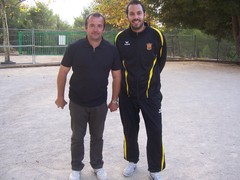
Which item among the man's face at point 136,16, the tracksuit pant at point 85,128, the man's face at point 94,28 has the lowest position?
the tracksuit pant at point 85,128

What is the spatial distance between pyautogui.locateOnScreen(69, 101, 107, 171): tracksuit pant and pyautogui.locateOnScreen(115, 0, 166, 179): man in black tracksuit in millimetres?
355

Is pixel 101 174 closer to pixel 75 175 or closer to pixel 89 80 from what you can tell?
pixel 75 175

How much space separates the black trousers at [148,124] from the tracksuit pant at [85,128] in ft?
0.95

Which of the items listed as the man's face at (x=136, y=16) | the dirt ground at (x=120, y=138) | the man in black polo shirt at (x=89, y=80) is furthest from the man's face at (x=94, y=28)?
the dirt ground at (x=120, y=138)

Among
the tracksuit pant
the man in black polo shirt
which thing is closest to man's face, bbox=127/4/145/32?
the man in black polo shirt

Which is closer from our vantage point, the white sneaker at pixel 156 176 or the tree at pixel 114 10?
the white sneaker at pixel 156 176

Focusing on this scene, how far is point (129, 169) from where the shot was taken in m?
4.13

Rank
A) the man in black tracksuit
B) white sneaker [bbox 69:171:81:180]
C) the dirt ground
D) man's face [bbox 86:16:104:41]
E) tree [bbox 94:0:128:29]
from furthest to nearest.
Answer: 1. tree [bbox 94:0:128:29]
2. the dirt ground
3. white sneaker [bbox 69:171:81:180]
4. the man in black tracksuit
5. man's face [bbox 86:16:104:41]

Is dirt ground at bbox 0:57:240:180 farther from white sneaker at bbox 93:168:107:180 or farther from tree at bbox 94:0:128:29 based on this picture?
tree at bbox 94:0:128:29

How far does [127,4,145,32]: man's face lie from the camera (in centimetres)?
366

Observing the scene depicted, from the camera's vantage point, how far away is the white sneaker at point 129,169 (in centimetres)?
408

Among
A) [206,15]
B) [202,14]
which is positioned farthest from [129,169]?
[202,14]

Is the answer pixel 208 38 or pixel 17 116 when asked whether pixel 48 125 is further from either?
pixel 208 38

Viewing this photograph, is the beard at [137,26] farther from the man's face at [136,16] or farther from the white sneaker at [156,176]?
the white sneaker at [156,176]
